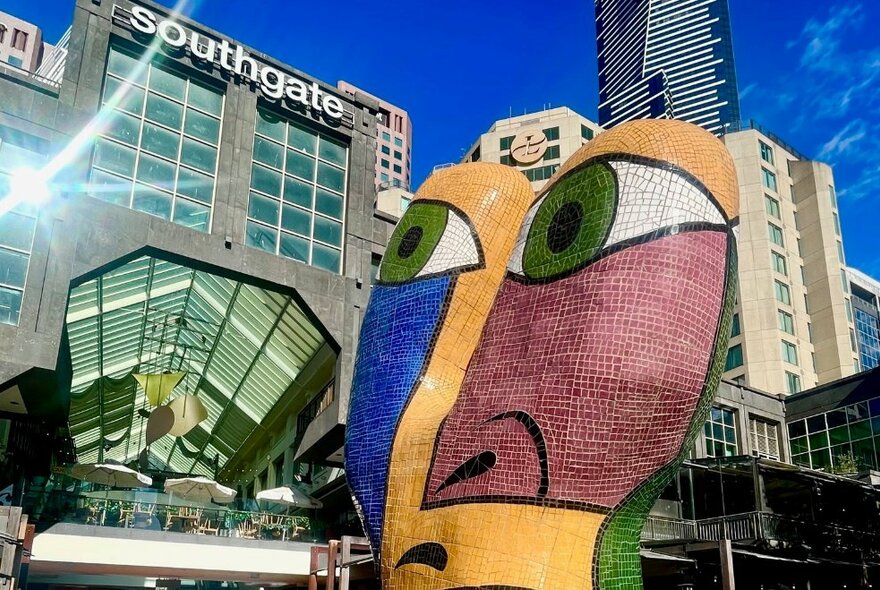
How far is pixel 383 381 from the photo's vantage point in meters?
10.8

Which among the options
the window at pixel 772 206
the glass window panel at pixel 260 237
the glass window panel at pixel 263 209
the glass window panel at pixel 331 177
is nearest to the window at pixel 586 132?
the window at pixel 772 206

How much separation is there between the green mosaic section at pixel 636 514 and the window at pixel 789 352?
50.0 m

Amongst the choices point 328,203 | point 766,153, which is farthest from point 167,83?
point 766,153

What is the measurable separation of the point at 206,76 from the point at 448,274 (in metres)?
14.5

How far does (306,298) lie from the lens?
22.2m

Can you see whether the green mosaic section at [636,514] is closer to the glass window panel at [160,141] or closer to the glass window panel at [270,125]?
the glass window panel at [160,141]

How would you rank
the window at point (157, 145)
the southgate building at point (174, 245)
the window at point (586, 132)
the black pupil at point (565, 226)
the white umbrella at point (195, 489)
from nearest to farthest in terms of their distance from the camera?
1. the black pupil at point (565, 226)
2. the southgate building at point (174, 245)
3. the window at point (157, 145)
4. the white umbrella at point (195, 489)
5. the window at point (586, 132)

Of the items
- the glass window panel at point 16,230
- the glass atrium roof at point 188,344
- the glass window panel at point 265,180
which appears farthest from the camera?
the glass atrium roof at point 188,344

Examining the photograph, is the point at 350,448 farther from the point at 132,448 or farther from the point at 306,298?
the point at 132,448

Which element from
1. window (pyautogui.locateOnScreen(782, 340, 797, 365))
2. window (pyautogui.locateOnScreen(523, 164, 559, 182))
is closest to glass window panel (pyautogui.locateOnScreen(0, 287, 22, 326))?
window (pyautogui.locateOnScreen(782, 340, 797, 365))

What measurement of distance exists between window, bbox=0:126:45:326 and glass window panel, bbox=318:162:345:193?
7324mm

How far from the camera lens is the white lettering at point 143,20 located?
2189 cm

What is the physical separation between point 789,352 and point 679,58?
122 meters

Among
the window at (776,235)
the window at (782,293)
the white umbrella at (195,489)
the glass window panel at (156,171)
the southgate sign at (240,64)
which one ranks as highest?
the window at (776,235)
